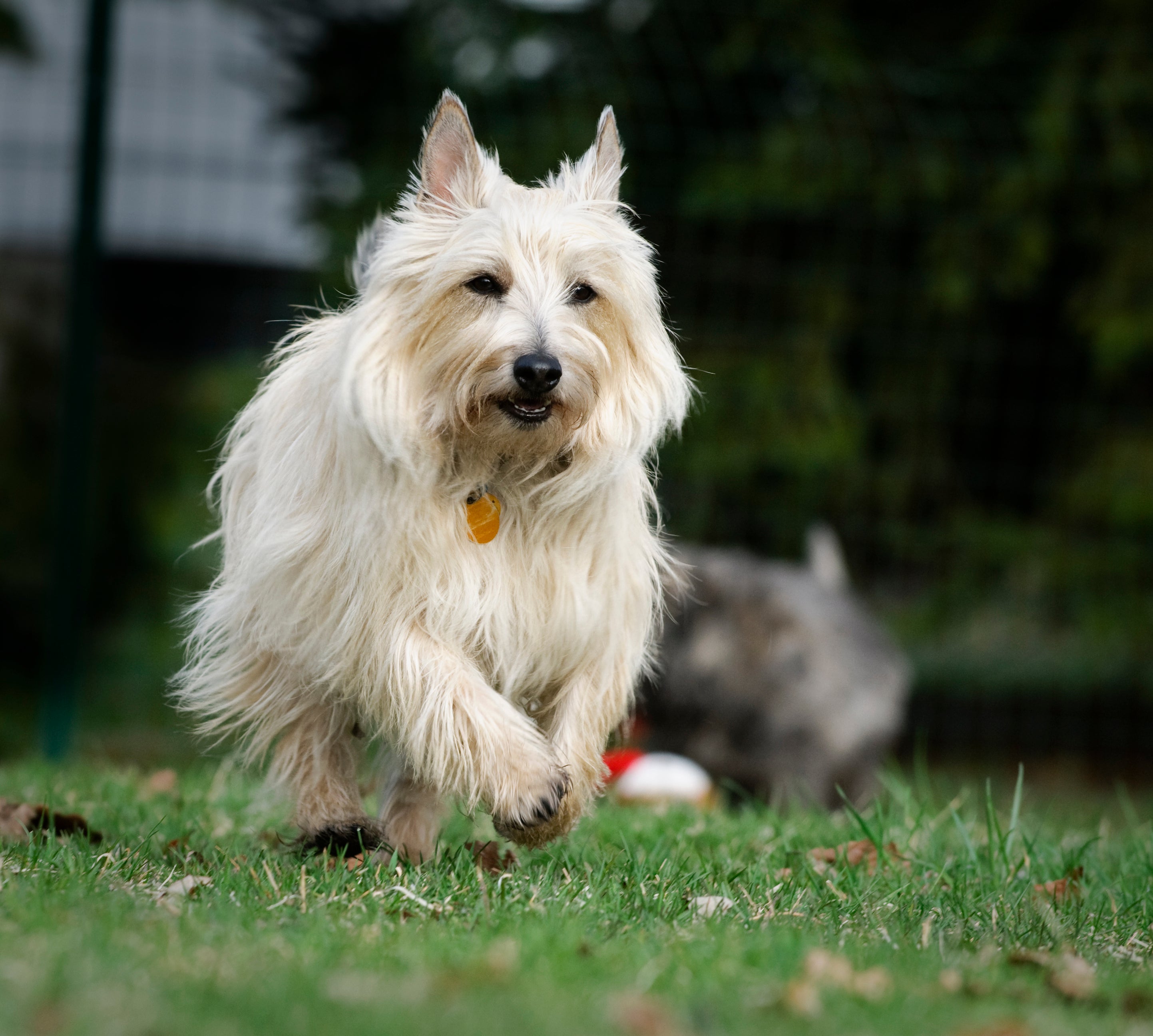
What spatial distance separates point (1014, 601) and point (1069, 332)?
1.49 metres

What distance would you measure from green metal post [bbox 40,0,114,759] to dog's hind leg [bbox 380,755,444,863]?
3042 mm

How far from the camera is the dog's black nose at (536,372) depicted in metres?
2.71

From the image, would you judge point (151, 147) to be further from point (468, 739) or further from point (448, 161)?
point (468, 739)

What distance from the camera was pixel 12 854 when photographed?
2.66 m

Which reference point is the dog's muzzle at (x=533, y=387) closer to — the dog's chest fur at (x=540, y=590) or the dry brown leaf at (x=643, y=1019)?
the dog's chest fur at (x=540, y=590)

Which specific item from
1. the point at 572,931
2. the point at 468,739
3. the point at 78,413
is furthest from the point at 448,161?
the point at 78,413

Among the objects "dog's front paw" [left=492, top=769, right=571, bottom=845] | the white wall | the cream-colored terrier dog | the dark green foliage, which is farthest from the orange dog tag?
the dark green foliage

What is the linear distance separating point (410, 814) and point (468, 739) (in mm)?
606

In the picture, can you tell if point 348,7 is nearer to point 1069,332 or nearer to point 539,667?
point 1069,332

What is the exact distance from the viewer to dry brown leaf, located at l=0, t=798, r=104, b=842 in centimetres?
305

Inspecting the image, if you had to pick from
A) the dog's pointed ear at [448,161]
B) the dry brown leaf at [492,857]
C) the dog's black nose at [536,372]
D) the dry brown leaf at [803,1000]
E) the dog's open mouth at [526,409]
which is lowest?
the dry brown leaf at [492,857]

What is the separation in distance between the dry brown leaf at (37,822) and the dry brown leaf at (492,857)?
0.82m

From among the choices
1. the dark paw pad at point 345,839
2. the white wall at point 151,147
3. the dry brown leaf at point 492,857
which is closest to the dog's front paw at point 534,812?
the dry brown leaf at point 492,857

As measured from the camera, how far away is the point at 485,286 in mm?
2816
